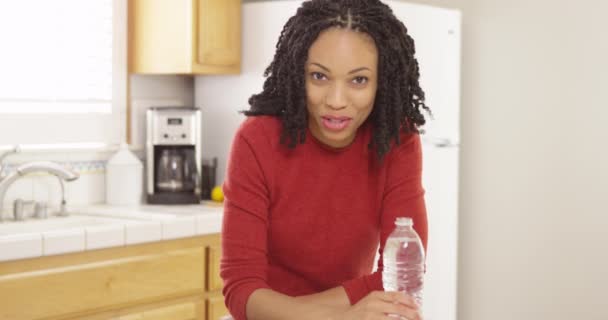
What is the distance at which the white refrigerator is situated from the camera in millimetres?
3576

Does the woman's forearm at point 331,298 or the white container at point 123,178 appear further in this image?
the white container at point 123,178

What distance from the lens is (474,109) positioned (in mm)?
3941

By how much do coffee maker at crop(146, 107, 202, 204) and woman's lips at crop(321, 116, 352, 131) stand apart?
6.83ft

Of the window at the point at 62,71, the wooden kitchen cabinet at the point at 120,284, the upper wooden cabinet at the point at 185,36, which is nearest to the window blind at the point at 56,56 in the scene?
the window at the point at 62,71

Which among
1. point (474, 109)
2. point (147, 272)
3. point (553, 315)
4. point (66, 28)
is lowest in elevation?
point (553, 315)

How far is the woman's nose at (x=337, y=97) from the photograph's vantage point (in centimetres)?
137

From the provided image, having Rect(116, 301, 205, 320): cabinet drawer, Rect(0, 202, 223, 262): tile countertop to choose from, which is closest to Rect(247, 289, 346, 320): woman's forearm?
Rect(0, 202, 223, 262): tile countertop

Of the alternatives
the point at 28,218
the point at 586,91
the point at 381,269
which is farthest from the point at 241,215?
the point at 586,91

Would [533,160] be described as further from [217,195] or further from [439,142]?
[217,195]

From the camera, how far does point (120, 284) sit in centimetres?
281

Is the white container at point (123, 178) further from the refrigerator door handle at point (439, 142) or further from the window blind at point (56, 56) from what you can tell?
the refrigerator door handle at point (439, 142)

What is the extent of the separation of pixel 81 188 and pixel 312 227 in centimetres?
208

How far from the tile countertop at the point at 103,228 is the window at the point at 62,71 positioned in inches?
12.9

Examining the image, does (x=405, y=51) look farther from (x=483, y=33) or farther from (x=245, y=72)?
(x=483, y=33)
